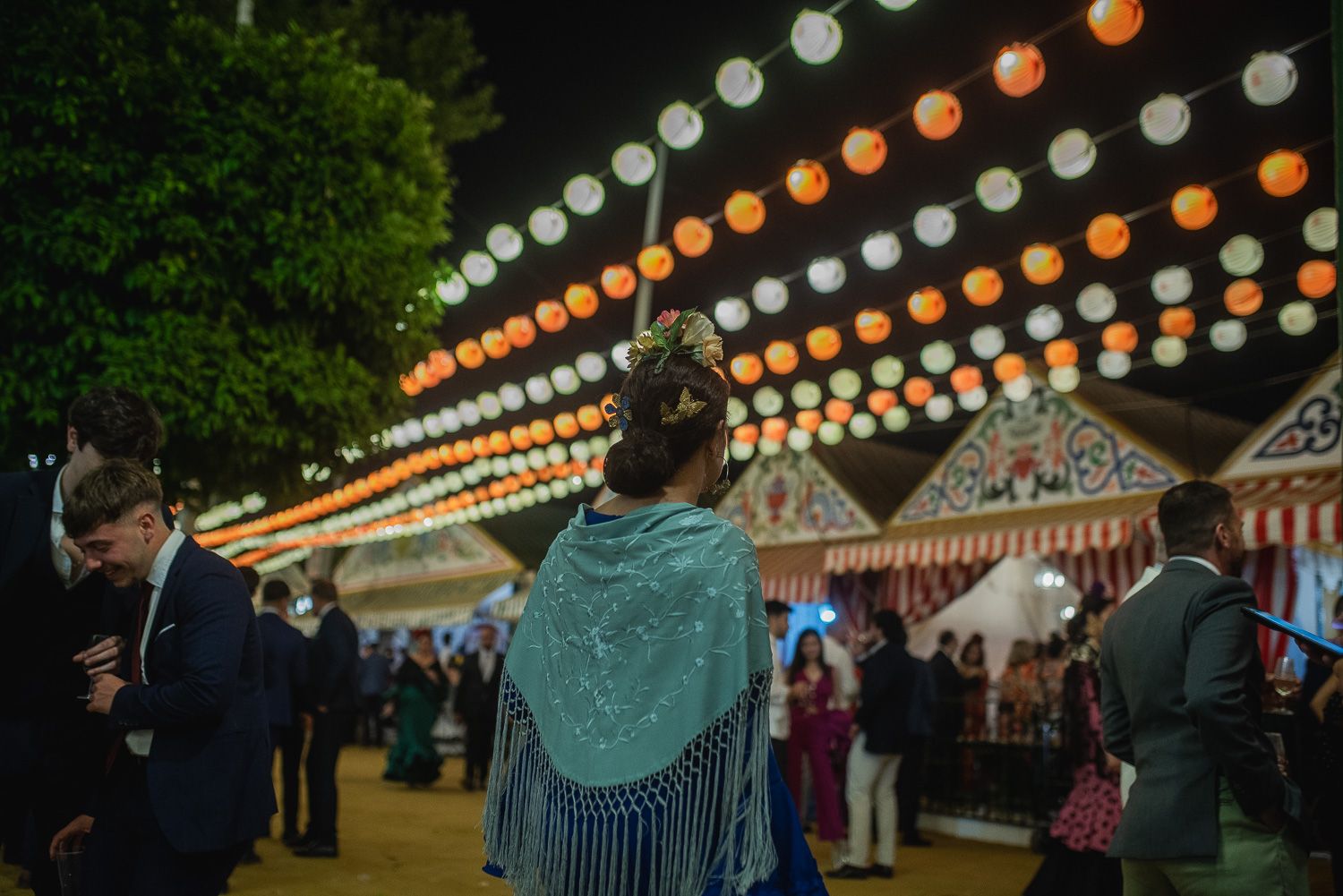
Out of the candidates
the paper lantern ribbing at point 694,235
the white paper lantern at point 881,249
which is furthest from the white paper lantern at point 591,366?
the white paper lantern at point 881,249

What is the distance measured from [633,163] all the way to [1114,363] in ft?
17.3

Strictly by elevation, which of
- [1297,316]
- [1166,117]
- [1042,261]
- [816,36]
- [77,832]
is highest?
[816,36]

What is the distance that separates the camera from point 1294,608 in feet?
35.0

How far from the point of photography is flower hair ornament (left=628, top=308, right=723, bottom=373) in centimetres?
225

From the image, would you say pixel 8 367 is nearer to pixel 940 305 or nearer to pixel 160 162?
pixel 160 162

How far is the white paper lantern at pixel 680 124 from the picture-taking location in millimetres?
8078

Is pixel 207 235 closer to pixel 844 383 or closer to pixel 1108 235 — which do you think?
pixel 1108 235

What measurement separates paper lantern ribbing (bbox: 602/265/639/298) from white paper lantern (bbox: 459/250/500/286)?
1092 millimetres

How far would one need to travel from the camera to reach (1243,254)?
26.6 feet

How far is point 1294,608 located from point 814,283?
5.72 m

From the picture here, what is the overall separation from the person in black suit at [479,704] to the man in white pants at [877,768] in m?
5.93

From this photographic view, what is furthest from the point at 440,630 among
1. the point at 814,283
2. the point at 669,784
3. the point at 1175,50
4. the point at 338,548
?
the point at 669,784

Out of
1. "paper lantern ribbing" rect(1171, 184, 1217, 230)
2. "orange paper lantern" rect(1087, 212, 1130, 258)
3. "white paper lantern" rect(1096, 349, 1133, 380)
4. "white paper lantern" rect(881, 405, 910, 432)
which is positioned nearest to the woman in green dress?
"white paper lantern" rect(881, 405, 910, 432)

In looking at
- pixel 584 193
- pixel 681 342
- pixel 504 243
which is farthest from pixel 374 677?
pixel 681 342
